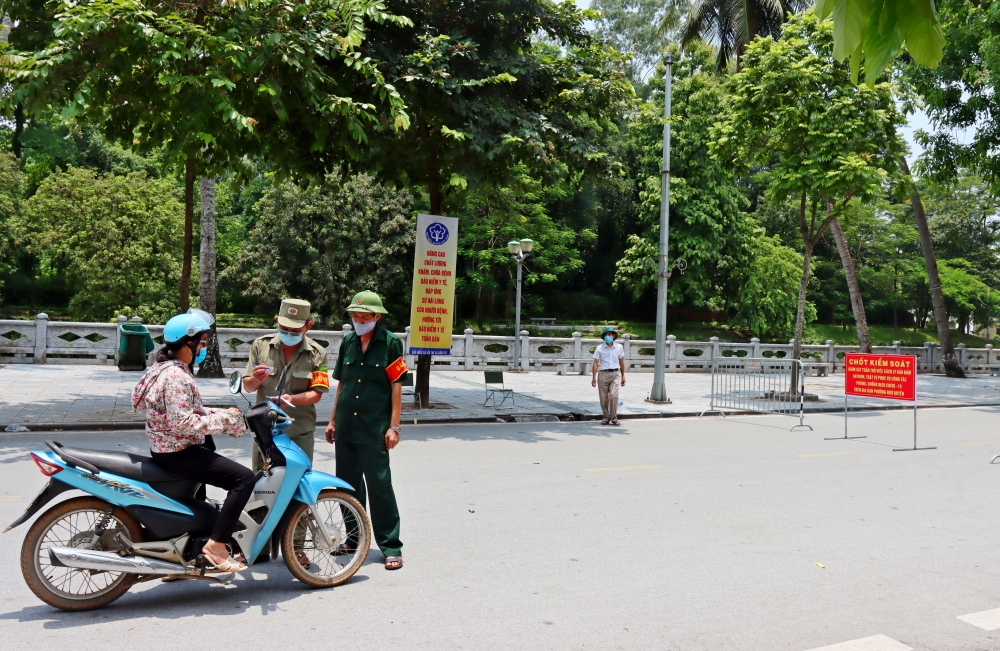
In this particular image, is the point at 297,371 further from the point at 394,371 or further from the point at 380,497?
the point at 380,497

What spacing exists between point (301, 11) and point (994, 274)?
54.2m

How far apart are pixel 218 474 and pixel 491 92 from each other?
10.9 metres

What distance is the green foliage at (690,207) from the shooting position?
39.9 m

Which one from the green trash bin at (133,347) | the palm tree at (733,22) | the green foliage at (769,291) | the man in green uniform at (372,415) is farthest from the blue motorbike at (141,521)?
the green foliage at (769,291)

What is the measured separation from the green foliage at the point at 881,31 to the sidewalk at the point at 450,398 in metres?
12.1

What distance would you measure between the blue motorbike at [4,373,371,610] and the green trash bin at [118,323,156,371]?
17446 mm

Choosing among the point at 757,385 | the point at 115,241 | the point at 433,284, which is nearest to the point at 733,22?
the point at 757,385

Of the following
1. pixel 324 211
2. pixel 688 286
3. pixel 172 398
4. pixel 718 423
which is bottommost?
pixel 718 423

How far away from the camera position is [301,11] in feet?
37.0

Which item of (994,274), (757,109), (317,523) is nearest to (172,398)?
(317,523)

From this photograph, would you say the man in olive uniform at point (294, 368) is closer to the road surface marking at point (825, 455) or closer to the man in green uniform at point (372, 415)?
the man in green uniform at point (372, 415)

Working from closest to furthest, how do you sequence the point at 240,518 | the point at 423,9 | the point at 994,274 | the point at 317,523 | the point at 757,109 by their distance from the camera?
the point at 240,518, the point at 317,523, the point at 423,9, the point at 757,109, the point at 994,274

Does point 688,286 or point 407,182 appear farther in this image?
point 688,286

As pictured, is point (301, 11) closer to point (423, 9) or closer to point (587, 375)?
point (423, 9)
